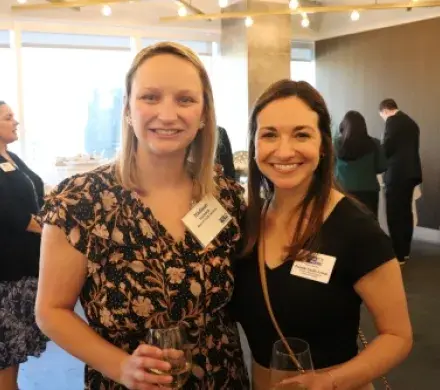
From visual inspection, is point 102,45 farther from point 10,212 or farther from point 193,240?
point 193,240

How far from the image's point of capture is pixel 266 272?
4.56 feet

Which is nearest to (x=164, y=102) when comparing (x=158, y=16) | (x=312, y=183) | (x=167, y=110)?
(x=167, y=110)

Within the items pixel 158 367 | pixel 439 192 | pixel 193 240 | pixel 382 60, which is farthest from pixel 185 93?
pixel 382 60

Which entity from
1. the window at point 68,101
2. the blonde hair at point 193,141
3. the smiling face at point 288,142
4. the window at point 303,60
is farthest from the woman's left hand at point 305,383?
the window at point 303,60

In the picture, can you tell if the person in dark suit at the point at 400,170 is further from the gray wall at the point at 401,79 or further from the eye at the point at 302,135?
the eye at the point at 302,135

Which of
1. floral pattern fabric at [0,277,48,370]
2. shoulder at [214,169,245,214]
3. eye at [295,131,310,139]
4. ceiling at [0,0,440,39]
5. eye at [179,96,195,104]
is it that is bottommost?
floral pattern fabric at [0,277,48,370]

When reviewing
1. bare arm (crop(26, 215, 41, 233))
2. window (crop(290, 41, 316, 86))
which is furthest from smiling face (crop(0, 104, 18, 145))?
window (crop(290, 41, 316, 86))

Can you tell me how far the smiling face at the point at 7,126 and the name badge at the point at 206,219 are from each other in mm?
2180

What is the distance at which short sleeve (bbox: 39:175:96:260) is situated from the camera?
1.28 metres

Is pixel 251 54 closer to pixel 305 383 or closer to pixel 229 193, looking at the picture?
pixel 229 193

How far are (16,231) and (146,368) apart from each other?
2033mm

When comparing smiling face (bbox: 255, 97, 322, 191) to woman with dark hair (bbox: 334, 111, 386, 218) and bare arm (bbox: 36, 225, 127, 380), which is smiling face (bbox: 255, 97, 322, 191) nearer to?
bare arm (bbox: 36, 225, 127, 380)

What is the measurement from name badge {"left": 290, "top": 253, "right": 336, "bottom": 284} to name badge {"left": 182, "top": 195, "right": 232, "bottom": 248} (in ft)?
0.75

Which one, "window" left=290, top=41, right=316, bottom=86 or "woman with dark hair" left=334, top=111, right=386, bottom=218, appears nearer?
"woman with dark hair" left=334, top=111, right=386, bottom=218
